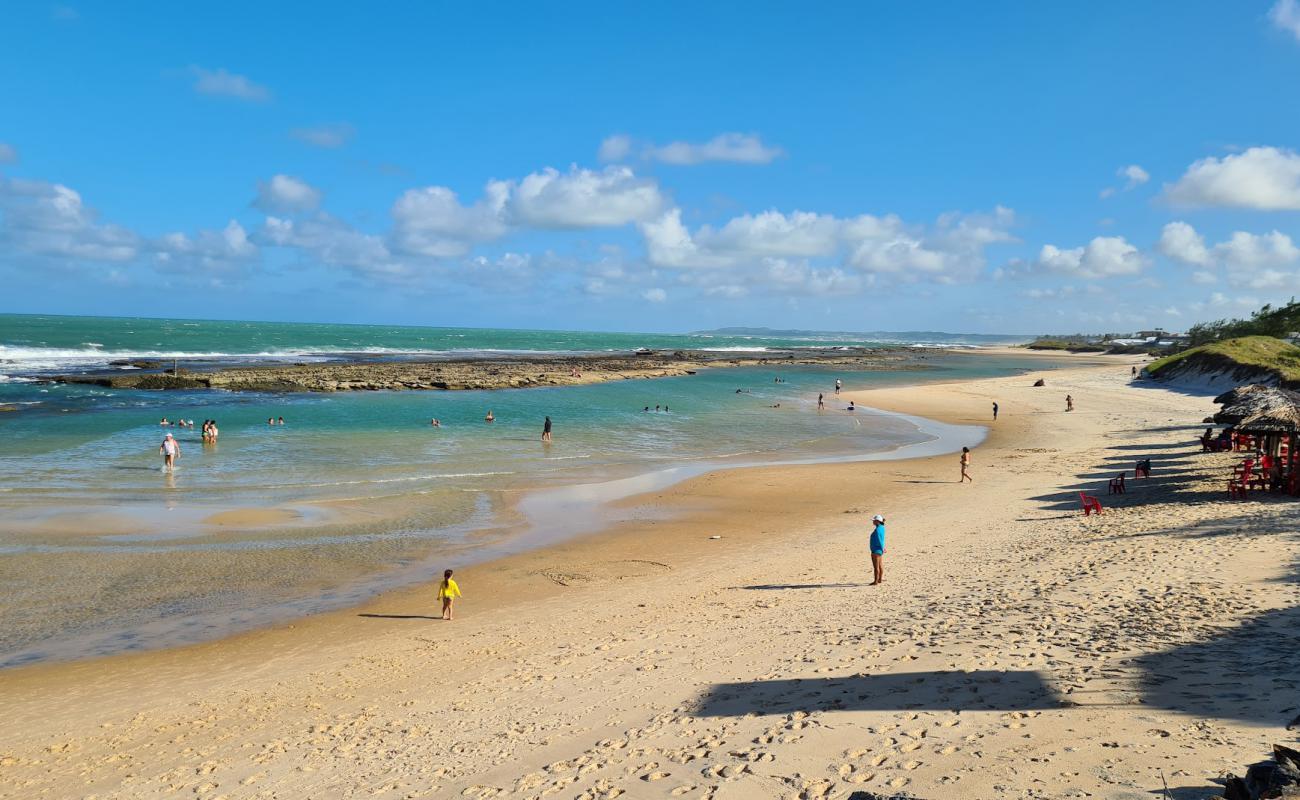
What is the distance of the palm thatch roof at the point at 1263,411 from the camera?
1875 centimetres

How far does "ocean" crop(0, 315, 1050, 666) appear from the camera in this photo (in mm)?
13539

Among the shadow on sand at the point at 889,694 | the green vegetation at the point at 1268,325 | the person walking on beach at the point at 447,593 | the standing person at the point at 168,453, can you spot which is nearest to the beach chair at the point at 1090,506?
the shadow on sand at the point at 889,694

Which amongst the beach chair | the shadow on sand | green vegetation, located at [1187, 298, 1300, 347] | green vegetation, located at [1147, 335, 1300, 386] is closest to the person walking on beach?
the shadow on sand

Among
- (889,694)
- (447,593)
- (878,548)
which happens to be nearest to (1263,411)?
(878,548)

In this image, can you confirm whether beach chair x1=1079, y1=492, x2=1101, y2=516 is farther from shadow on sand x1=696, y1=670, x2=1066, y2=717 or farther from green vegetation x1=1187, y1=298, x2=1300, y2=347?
green vegetation x1=1187, y1=298, x2=1300, y2=347

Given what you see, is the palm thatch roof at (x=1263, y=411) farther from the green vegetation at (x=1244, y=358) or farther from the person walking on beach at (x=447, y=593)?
the green vegetation at (x=1244, y=358)

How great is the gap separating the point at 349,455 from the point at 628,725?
76.7ft

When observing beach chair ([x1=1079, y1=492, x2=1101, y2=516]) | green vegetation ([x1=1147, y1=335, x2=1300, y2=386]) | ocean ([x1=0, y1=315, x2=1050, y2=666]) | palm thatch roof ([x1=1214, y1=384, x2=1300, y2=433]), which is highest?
green vegetation ([x1=1147, y1=335, x2=1300, y2=386])

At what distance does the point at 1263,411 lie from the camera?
1959 cm

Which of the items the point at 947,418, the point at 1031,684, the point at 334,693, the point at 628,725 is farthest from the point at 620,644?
the point at 947,418

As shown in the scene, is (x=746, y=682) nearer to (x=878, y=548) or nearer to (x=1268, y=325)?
(x=878, y=548)

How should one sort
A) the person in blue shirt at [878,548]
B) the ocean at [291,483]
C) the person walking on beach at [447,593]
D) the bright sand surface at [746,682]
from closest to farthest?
the bright sand surface at [746,682], the person walking on beach at [447,593], the person in blue shirt at [878,548], the ocean at [291,483]

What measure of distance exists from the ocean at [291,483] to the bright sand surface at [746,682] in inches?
73.9

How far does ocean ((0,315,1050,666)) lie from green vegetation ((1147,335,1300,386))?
23898 millimetres
